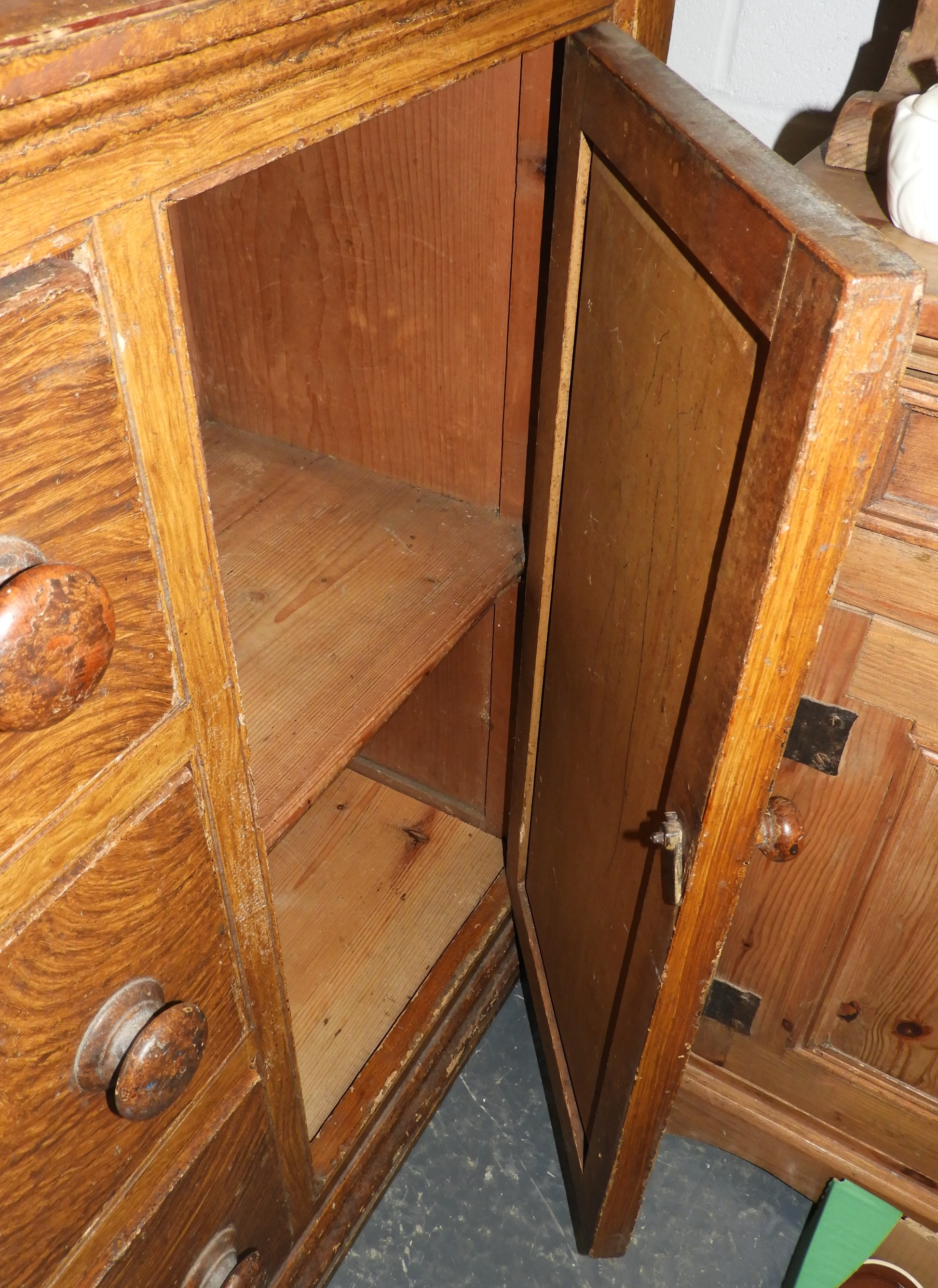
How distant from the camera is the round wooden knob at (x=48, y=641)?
1.17 ft

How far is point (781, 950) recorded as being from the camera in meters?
0.98

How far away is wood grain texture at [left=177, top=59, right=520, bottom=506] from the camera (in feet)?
2.85

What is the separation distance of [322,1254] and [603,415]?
0.88m

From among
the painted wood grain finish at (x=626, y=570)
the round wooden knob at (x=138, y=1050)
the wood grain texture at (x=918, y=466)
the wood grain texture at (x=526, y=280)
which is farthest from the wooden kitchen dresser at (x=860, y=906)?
the round wooden knob at (x=138, y=1050)

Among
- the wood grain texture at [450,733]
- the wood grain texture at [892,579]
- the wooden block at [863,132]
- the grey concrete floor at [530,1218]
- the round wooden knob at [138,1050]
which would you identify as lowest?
the grey concrete floor at [530,1218]

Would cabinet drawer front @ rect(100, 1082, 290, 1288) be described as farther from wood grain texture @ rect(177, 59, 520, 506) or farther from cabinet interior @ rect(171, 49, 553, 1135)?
wood grain texture @ rect(177, 59, 520, 506)

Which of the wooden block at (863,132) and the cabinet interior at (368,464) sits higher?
the wooden block at (863,132)

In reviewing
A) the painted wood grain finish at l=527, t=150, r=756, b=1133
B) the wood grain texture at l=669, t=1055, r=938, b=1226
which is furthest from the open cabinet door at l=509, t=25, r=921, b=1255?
the wood grain texture at l=669, t=1055, r=938, b=1226

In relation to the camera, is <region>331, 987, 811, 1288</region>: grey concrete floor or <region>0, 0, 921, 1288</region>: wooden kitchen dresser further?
<region>331, 987, 811, 1288</region>: grey concrete floor

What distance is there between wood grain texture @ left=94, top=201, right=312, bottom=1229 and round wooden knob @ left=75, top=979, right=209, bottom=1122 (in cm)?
8

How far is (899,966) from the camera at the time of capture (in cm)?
91

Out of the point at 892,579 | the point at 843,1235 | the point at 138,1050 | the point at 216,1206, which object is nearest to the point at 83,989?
the point at 138,1050

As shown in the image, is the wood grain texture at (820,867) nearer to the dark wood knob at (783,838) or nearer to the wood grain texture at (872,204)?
the dark wood knob at (783,838)

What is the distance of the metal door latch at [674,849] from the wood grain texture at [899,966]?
11.7 inches
